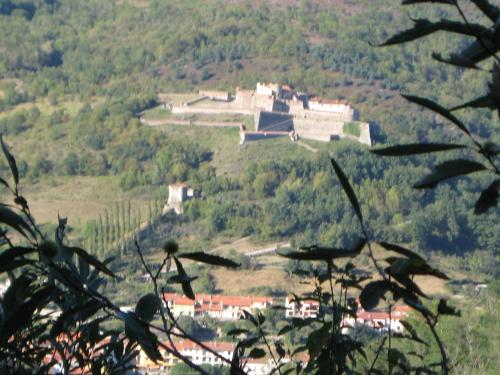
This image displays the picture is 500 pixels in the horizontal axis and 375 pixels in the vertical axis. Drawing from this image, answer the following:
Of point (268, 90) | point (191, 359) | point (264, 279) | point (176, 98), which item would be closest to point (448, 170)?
point (191, 359)

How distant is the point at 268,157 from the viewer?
34.0m

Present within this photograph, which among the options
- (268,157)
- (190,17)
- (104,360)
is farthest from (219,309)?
(190,17)

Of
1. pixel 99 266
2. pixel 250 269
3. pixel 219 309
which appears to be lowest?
pixel 250 269

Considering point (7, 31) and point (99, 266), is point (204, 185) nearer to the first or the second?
point (7, 31)

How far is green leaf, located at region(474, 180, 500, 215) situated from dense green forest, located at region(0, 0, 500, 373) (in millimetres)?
23112

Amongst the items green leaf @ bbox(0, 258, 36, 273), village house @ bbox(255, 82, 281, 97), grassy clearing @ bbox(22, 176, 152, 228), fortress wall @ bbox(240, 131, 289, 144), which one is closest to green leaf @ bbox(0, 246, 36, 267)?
green leaf @ bbox(0, 258, 36, 273)

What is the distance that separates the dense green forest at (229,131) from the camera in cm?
3020

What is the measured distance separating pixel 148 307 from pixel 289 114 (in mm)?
33725

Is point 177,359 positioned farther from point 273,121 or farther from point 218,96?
point 218,96

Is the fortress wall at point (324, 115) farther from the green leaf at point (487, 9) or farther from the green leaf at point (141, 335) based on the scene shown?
the green leaf at point (487, 9)

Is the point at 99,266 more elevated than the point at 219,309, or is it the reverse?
the point at 99,266

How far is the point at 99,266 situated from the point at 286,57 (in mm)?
42852

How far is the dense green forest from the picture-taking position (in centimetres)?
3020

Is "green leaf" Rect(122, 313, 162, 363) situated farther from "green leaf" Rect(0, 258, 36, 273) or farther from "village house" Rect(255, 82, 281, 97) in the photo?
"village house" Rect(255, 82, 281, 97)
